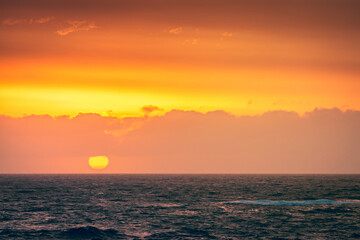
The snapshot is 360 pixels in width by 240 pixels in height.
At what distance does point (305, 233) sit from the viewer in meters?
52.9

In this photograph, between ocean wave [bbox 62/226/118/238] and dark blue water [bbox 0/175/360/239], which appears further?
dark blue water [bbox 0/175/360/239]

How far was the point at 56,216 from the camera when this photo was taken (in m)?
66.8

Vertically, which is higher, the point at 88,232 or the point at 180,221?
the point at 180,221

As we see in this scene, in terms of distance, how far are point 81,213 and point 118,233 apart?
2049cm

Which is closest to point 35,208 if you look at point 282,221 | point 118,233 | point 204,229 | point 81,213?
point 81,213

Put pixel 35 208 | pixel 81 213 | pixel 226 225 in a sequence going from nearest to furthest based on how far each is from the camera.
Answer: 1. pixel 226 225
2. pixel 81 213
3. pixel 35 208

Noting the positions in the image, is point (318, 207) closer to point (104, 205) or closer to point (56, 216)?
point (104, 205)

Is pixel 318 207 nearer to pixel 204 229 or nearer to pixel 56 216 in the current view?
pixel 204 229

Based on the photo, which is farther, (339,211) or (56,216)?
(339,211)

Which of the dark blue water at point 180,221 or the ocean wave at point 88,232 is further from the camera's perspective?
the dark blue water at point 180,221

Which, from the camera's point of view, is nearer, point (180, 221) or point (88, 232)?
point (88, 232)

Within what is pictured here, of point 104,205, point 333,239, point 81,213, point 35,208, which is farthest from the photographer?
point 104,205

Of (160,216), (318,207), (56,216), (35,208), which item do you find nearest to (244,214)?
(160,216)

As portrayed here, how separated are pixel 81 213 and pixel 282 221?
3300 cm
